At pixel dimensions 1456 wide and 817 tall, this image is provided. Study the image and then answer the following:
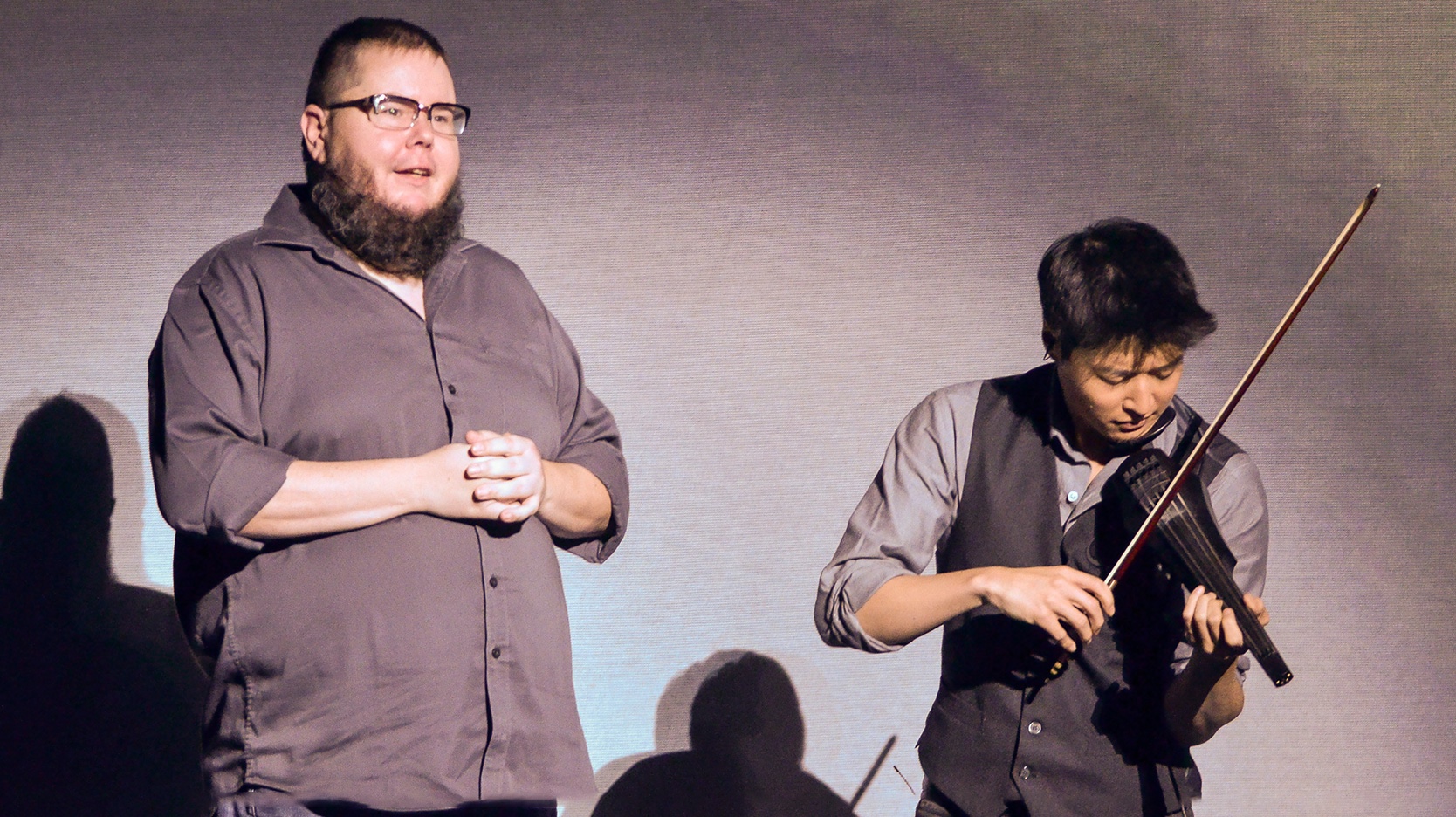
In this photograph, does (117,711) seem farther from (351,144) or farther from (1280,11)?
(1280,11)

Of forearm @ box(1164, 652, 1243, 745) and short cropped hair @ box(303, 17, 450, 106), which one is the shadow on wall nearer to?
short cropped hair @ box(303, 17, 450, 106)

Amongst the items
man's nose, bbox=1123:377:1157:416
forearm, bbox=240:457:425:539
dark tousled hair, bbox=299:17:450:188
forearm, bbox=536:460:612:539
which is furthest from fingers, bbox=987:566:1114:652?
dark tousled hair, bbox=299:17:450:188

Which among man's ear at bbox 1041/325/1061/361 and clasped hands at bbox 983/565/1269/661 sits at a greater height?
man's ear at bbox 1041/325/1061/361

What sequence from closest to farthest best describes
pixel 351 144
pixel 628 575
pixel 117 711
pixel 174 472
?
pixel 174 472 < pixel 351 144 < pixel 117 711 < pixel 628 575

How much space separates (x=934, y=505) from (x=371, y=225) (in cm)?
85

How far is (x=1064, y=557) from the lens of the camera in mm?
1691

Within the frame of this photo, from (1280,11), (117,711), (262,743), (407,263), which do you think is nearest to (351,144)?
(407,263)

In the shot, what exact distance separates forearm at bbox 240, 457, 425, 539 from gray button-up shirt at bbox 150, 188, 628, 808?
0.02 metres

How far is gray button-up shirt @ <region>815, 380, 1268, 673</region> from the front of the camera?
65.7 inches

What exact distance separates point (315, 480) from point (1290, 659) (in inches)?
93.4

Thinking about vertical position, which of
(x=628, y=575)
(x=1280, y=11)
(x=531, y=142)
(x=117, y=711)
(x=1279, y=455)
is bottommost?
(x=117, y=711)

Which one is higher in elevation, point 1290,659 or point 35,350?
point 35,350

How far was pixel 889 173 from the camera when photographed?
2838mm

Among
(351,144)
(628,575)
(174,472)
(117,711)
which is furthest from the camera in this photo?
(628,575)
